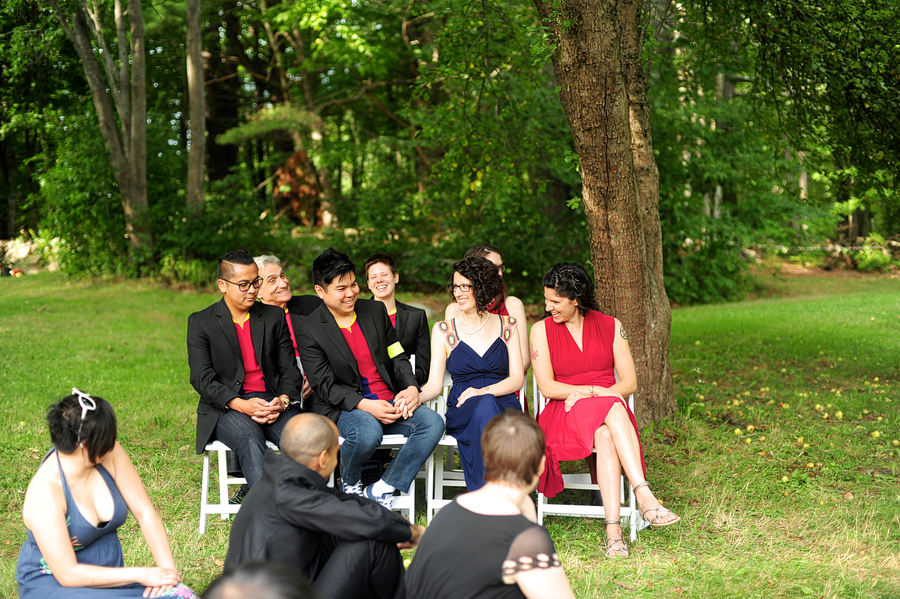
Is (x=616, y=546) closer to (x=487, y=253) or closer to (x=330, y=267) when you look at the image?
(x=487, y=253)

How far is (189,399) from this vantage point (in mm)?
7207

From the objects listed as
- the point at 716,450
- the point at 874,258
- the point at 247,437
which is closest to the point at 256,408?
the point at 247,437

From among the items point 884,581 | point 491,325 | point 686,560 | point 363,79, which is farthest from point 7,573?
point 363,79

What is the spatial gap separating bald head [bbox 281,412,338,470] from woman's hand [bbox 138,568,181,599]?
586 millimetres

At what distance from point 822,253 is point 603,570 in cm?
1943

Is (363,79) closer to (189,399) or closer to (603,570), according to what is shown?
(189,399)

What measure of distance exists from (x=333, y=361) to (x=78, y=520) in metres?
1.98

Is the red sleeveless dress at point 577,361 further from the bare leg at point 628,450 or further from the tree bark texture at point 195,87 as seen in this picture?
the tree bark texture at point 195,87

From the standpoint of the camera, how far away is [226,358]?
14.5 feet

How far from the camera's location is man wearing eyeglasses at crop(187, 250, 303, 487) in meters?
4.21

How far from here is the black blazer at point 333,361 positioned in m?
4.37

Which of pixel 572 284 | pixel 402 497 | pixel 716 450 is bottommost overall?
pixel 716 450

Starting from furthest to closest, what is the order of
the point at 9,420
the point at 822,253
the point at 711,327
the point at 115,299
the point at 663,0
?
the point at 822,253 < the point at 115,299 < the point at 711,327 < the point at 663,0 < the point at 9,420

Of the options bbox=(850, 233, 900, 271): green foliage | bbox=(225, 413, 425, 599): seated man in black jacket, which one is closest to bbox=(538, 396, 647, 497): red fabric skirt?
bbox=(225, 413, 425, 599): seated man in black jacket
